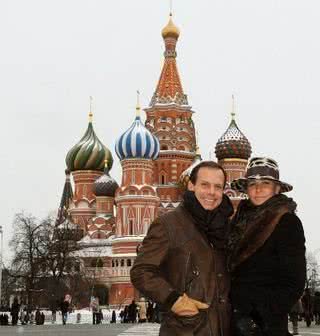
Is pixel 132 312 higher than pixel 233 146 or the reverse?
the reverse

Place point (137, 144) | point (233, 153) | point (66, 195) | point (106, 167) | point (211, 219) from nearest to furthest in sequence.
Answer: point (211, 219) → point (137, 144) → point (233, 153) → point (106, 167) → point (66, 195)

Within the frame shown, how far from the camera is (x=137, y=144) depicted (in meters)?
63.8

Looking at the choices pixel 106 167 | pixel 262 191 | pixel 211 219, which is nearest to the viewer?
pixel 211 219

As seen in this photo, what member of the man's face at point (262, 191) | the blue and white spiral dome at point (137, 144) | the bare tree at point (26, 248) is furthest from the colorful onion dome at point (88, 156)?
the man's face at point (262, 191)

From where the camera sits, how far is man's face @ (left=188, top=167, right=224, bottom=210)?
4.32 meters

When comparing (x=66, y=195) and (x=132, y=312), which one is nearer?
(x=132, y=312)

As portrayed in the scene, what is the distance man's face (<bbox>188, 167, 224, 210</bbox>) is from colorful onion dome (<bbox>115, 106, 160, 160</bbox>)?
5942 centimetres

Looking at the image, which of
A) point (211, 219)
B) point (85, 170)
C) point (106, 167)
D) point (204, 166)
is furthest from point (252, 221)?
point (85, 170)

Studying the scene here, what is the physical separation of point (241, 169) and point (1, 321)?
1690 inches

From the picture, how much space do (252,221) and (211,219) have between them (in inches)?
9.4

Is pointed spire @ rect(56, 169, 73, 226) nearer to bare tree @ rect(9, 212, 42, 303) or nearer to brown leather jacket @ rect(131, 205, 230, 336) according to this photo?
bare tree @ rect(9, 212, 42, 303)

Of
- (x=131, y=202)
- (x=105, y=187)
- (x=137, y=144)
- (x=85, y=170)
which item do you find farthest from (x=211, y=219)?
(x=85, y=170)

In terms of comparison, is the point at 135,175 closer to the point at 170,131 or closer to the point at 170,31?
the point at 170,131

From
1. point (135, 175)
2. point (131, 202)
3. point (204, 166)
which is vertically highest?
point (135, 175)
